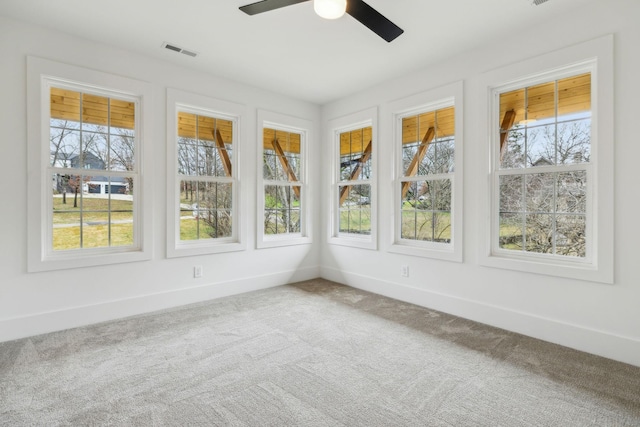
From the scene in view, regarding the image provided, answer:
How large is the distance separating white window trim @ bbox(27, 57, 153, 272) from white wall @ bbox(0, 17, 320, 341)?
0.06 m

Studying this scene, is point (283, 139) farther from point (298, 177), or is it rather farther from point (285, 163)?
point (298, 177)

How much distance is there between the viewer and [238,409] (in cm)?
184

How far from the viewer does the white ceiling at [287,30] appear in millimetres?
2576

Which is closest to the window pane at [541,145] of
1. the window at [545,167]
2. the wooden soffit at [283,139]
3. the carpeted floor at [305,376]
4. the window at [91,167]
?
the window at [545,167]

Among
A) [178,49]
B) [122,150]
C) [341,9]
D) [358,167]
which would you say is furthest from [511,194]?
[122,150]

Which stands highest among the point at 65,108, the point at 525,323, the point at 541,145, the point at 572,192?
the point at 65,108

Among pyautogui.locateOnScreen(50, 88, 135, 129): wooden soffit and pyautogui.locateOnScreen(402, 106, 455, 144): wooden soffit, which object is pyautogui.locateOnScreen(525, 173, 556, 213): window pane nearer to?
pyautogui.locateOnScreen(402, 106, 455, 144): wooden soffit

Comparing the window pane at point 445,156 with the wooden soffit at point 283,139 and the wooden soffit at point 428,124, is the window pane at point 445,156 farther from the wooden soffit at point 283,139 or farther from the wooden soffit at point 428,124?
the wooden soffit at point 283,139

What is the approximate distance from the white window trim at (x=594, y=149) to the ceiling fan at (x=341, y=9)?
4.82 ft

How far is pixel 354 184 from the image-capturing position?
4.66 meters

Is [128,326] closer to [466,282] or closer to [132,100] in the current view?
[132,100]

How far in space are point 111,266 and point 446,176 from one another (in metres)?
3.63

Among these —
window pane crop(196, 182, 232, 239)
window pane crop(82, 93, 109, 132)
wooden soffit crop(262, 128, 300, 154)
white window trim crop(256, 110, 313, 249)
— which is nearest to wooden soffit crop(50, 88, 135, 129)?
window pane crop(82, 93, 109, 132)

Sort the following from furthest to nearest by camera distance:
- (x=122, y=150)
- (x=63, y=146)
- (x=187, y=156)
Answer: (x=187, y=156) → (x=122, y=150) → (x=63, y=146)
